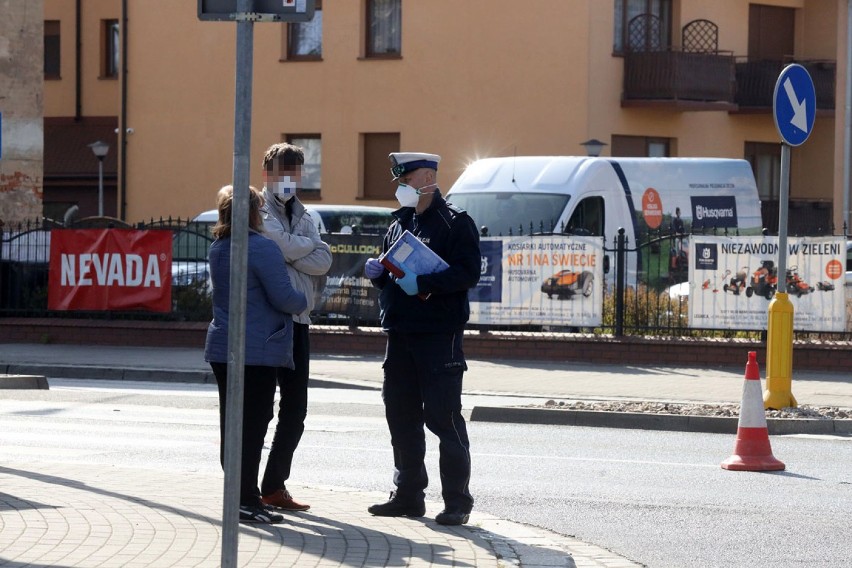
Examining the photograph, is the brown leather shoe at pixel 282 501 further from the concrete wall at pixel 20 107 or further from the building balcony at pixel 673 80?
the building balcony at pixel 673 80

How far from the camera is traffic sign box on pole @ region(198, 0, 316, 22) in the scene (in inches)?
208

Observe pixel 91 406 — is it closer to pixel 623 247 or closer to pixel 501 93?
pixel 623 247

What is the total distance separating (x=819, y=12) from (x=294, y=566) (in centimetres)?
3386

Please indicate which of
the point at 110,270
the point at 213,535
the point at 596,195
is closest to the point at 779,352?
the point at 213,535

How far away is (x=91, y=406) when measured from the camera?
14305mm

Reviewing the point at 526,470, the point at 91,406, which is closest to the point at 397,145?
the point at 91,406

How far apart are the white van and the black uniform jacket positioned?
44.3 ft

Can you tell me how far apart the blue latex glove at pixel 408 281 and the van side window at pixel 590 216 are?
1466cm

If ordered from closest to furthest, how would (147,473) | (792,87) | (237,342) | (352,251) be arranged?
(237,342)
(147,473)
(792,87)
(352,251)

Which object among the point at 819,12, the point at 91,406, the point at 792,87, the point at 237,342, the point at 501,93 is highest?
the point at 819,12

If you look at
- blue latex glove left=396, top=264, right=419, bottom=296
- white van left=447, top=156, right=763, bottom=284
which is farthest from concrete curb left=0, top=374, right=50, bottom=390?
blue latex glove left=396, top=264, right=419, bottom=296

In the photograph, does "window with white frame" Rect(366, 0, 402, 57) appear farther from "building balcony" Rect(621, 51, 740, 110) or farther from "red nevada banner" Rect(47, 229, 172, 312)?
"red nevada banner" Rect(47, 229, 172, 312)

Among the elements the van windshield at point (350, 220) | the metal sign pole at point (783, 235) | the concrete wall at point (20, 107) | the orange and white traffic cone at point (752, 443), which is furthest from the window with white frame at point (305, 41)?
the orange and white traffic cone at point (752, 443)

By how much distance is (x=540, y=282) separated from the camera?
19.5 metres
